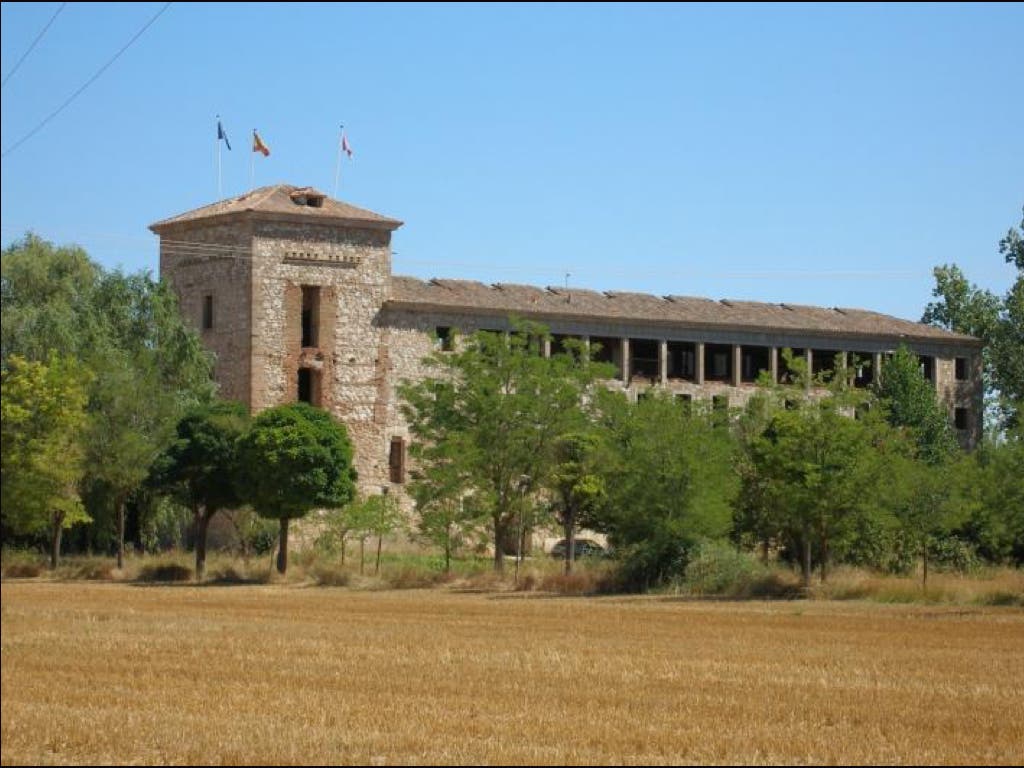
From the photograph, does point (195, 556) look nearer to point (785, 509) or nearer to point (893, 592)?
point (785, 509)

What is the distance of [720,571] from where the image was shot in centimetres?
5281

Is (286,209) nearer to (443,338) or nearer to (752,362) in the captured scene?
(443,338)

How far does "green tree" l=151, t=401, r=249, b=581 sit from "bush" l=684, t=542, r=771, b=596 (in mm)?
15689

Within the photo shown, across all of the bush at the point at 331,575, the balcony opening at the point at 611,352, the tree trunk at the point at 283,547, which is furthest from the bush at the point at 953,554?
the tree trunk at the point at 283,547

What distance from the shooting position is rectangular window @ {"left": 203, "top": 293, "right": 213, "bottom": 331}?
240 ft

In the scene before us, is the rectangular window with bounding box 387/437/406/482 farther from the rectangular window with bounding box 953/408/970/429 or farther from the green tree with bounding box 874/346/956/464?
the rectangular window with bounding box 953/408/970/429

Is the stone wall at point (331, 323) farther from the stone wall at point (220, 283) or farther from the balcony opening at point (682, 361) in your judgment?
the balcony opening at point (682, 361)

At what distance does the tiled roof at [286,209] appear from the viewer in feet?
232

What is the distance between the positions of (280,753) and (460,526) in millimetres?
45874

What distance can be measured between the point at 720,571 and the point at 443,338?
25666 mm

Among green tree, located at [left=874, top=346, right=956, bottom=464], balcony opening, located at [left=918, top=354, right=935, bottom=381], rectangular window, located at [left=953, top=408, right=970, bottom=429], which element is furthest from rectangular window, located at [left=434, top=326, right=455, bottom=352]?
rectangular window, located at [left=953, top=408, right=970, bottom=429]

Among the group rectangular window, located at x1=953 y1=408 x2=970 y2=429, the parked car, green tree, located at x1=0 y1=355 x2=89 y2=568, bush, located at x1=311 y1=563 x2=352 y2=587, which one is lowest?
bush, located at x1=311 y1=563 x2=352 y2=587

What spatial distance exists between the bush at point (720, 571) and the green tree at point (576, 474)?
21.5ft

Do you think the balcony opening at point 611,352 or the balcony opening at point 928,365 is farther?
the balcony opening at point 928,365
